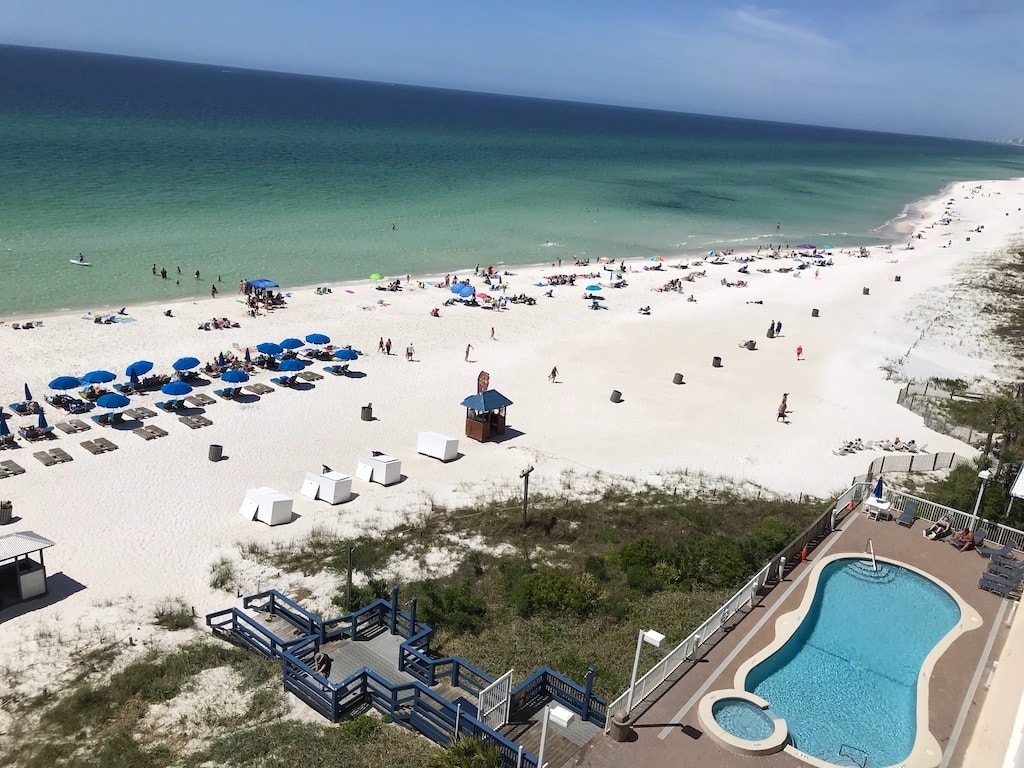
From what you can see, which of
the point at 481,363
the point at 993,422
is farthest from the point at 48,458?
the point at 993,422

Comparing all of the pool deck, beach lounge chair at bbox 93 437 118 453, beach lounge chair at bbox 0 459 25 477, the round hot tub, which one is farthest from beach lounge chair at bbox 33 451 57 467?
the round hot tub

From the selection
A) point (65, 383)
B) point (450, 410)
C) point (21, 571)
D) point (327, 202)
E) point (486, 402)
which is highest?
point (327, 202)

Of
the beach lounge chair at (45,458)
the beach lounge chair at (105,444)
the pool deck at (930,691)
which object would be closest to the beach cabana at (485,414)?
the beach lounge chair at (105,444)

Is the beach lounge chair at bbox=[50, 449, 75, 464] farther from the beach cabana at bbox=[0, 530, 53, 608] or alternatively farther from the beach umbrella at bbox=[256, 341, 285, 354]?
the beach umbrella at bbox=[256, 341, 285, 354]

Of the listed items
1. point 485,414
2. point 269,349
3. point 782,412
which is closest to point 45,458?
point 269,349

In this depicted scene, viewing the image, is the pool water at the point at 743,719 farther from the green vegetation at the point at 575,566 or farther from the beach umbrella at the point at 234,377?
the beach umbrella at the point at 234,377

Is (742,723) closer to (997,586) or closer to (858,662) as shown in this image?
(858,662)
